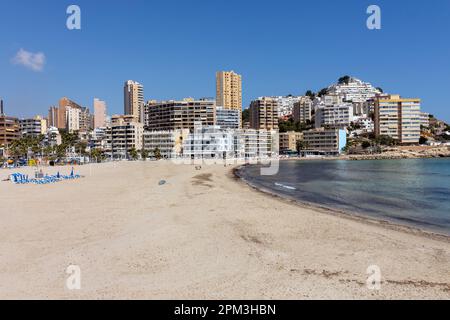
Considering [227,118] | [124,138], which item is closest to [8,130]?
[124,138]

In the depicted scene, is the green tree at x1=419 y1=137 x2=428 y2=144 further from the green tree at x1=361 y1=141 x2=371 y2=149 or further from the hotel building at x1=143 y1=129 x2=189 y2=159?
the hotel building at x1=143 y1=129 x2=189 y2=159

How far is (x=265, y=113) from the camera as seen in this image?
18038 centimetres

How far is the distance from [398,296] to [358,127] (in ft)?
597

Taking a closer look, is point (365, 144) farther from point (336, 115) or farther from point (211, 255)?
point (211, 255)

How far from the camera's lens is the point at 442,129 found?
187875 mm

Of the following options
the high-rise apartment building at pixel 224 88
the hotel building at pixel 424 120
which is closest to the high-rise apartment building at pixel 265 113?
the high-rise apartment building at pixel 224 88

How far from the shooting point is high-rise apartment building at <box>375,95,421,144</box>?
504 feet

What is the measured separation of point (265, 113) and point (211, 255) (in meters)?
174

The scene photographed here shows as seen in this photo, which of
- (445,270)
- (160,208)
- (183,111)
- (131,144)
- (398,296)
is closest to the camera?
(398,296)

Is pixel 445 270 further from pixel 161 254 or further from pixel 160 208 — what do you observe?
pixel 160 208

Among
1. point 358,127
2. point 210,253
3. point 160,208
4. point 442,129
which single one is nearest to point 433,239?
point 210,253

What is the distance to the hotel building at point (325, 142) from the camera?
147 metres

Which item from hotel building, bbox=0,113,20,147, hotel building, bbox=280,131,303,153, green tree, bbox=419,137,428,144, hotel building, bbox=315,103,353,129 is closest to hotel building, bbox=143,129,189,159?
hotel building, bbox=0,113,20,147

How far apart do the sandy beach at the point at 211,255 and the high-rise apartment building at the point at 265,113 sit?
542ft
